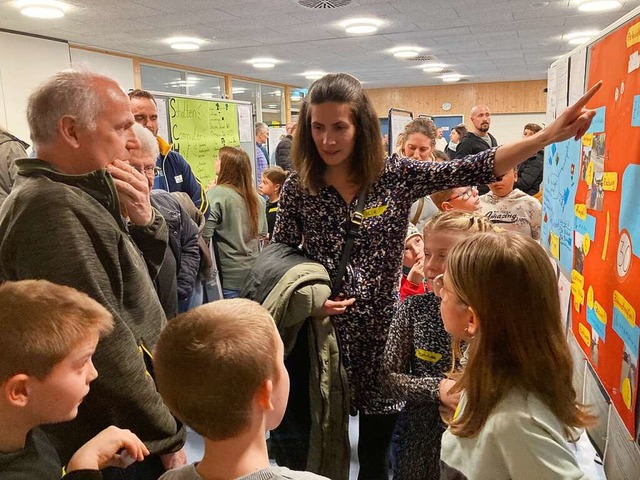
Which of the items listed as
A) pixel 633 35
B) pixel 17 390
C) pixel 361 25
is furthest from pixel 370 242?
pixel 361 25

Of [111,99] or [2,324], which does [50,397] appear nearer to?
[2,324]

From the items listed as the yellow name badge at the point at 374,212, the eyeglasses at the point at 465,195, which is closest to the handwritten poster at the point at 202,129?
the eyeglasses at the point at 465,195

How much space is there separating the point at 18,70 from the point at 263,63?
4.04 meters

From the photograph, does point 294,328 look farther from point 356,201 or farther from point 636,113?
point 636,113

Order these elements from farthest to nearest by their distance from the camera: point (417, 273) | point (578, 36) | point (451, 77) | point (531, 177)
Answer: point (451, 77) < point (578, 36) < point (531, 177) < point (417, 273)

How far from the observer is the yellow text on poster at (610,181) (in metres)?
1.39

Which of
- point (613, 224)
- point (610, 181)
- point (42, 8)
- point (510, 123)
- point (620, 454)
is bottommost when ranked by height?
point (620, 454)

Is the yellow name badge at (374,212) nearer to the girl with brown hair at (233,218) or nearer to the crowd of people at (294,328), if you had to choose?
the crowd of people at (294,328)

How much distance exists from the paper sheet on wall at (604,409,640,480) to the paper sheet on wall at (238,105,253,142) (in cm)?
402

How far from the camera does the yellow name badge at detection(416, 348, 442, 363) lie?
1560mm

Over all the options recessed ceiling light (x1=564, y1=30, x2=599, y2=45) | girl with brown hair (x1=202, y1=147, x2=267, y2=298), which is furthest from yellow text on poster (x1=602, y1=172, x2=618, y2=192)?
recessed ceiling light (x1=564, y1=30, x2=599, y2=45)

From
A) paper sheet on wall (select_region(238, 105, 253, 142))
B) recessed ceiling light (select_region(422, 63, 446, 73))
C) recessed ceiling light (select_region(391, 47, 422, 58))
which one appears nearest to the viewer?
paper sheet on wall (select_region(238, 105, 253, 142))

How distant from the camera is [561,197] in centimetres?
204

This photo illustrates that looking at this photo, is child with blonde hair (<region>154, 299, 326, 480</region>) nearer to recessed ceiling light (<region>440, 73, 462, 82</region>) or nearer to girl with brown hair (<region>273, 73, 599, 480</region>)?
girl with brown hair (<region>273, 73, 599, 480</region>)
